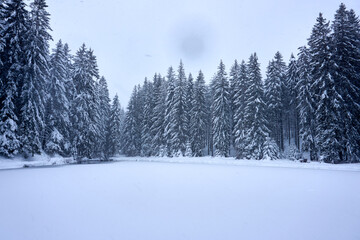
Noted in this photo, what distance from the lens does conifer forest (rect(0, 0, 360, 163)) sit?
61.4 ft

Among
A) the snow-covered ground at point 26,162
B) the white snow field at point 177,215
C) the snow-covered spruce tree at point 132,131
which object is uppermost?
the snow-covered spruce tree at point 132,131

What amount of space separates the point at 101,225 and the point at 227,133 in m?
31.5

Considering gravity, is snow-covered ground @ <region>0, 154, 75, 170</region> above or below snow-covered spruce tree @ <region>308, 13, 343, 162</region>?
below

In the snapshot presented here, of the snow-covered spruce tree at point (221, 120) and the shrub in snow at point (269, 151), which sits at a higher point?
the snow-covered spruce tree at point (221, 120)

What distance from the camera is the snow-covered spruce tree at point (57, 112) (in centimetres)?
2330

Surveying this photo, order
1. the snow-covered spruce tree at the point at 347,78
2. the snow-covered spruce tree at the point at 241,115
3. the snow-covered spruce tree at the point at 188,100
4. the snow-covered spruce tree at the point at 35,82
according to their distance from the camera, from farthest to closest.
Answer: the snow-covered spruce tree at the point at 188,100
the snow-covered spruce tree at the point at 241,115
the snow-covered spruce tree at the point at 347,78
the snow-covered spruce tree at the point at 35,82

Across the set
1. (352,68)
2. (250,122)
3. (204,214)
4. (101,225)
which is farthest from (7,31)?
(352,68)

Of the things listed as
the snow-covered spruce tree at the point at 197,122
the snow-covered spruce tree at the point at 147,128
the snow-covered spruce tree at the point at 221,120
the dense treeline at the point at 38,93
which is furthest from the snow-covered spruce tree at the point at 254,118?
the dense treeline at the point at 38,93

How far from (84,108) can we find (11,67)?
1065 centimetres

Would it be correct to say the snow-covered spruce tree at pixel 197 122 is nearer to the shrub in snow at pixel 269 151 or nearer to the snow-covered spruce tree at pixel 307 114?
the shrub in snow at pixel 269 151

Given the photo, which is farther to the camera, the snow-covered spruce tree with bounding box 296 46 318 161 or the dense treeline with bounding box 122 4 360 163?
the snow-covered spruce tree with bounding box 296 46 318 161

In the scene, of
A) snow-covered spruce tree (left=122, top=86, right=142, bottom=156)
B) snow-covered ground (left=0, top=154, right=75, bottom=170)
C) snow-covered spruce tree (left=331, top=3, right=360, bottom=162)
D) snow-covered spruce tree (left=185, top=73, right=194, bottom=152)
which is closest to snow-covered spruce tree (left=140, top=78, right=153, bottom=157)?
snow-covered spruce tree (left=122, top=86, right=142, bottom=156)

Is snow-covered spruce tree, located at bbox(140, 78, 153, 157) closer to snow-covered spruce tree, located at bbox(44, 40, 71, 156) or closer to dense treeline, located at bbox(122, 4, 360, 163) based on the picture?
dense treeline, located at bbox(122, 4, 360, 163)

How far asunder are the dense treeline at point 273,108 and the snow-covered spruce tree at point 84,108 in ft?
42.7
